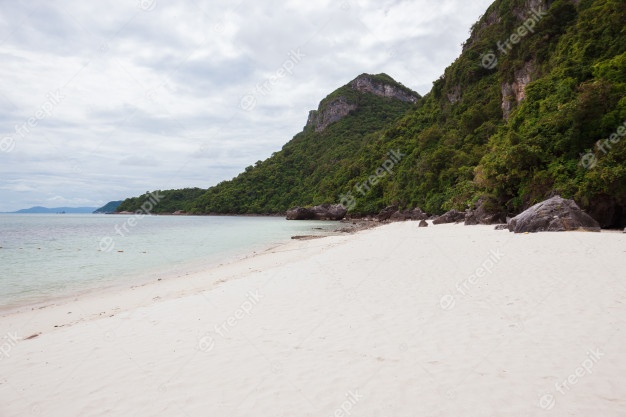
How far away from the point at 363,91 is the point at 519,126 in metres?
138

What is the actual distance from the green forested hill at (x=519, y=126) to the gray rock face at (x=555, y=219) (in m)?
2.98

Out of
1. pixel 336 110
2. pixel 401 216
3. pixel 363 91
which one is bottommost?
pixel 401 216

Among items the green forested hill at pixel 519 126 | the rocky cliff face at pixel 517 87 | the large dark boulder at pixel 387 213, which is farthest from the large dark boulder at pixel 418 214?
the rocky cliff face at pixel 517 87

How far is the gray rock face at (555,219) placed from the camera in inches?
667

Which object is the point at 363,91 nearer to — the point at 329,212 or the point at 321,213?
the point at 321,213

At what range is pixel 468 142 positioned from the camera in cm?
5697

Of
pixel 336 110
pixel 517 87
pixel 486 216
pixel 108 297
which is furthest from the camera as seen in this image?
pixel 336 110

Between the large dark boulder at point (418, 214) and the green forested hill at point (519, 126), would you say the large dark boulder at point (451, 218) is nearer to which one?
the green forested hill at point (519, 126)

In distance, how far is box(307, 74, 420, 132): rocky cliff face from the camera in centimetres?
14675

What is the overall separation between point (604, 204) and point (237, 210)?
117047 mm

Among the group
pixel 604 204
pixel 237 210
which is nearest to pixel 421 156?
pixel 604 204

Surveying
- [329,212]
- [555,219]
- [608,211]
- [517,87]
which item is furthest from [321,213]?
[555,219]

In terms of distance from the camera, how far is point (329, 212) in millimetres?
79750

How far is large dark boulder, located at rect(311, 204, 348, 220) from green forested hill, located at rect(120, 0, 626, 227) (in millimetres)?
3309
